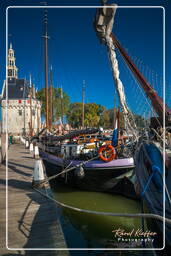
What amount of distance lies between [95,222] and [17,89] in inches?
2474

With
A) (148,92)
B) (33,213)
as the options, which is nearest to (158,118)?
(148,92)

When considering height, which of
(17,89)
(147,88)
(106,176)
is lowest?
(106,176)

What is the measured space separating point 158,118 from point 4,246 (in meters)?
4.26

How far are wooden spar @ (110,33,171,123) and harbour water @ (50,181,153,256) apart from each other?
2.99m

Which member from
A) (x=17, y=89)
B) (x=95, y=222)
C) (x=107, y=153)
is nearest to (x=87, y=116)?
(x=17, y=89)

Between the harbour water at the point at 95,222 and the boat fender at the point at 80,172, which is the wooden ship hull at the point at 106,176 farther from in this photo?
the harbour water at the point at 95,222

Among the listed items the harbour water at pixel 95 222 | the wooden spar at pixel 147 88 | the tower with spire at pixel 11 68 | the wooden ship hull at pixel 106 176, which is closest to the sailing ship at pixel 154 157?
the wooden spar at pixel 147 88

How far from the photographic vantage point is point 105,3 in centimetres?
585

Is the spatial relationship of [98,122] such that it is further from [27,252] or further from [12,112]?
[27,252]

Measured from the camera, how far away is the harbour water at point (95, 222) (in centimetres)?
589

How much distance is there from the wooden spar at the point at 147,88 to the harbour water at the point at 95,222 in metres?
2.99

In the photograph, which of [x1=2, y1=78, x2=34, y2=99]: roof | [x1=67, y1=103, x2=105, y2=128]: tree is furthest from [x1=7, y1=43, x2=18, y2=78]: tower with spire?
[x1=67, y1=103, x2=105, y2=128]: tree

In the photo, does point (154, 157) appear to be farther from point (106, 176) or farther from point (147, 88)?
point (106, 176)

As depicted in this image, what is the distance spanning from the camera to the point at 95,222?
7203mm
